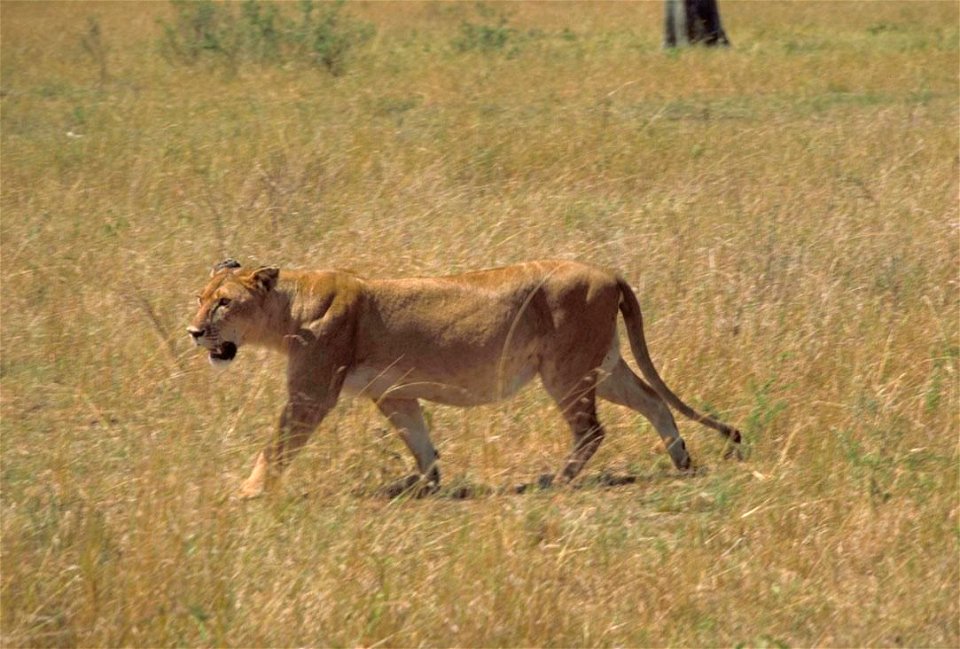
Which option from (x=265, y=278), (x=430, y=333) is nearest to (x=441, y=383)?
(x=430, y=333)

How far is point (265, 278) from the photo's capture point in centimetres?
555

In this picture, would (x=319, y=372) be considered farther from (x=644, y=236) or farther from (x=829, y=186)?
(x=829, y=186)

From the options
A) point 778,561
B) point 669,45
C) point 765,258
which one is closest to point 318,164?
point 765,258

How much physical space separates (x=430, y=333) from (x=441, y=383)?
17 centimetres

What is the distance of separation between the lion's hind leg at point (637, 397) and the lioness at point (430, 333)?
10 cm

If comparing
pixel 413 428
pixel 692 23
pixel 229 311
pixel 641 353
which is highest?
pixel 229 311

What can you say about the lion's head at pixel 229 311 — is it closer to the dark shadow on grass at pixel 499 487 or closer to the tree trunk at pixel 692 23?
the dark shadow on grass at pixel 499 487

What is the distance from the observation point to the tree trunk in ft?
67.7

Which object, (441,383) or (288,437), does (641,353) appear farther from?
(288,437)

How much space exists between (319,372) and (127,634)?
1.50 metres

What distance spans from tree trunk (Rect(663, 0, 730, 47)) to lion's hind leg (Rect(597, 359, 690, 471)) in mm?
15248

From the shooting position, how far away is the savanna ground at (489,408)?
4.36 metres

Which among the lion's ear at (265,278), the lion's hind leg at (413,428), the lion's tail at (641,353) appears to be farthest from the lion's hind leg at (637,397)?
the lion's ear at (265,278)

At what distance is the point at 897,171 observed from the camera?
1002cm
